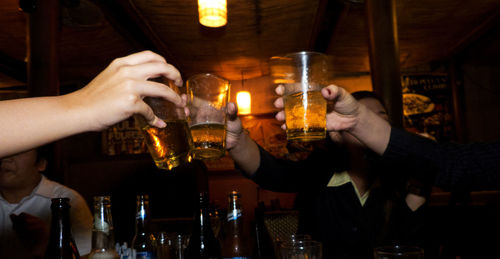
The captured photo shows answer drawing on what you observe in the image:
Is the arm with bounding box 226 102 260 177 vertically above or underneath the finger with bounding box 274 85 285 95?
underneath

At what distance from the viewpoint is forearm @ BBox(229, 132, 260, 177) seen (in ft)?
5.44

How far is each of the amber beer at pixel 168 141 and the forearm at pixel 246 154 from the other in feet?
1.93

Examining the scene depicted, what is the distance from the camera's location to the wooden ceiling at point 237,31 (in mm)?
4738

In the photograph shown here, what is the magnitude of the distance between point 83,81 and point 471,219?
7.03 meters

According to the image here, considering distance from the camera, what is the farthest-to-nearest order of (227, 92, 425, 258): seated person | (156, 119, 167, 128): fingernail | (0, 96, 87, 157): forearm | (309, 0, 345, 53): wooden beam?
(309, 0, 345, 53): wooden beam → (227, 92, 425, 258): seated person → (156, 119, 167, 128): fingernail → (0, 96, 87, 157): forearm

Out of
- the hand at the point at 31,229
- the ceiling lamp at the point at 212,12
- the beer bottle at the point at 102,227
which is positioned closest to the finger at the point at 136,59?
the beer bottle at the point at 102,227

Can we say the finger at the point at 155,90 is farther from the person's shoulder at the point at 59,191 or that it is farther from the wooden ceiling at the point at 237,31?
the wooden ceiling at the point at 237,31

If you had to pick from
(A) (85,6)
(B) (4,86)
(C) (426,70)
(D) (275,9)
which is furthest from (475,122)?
(B) (4,86)

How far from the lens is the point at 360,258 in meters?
1.28

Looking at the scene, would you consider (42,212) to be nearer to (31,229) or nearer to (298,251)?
(31,229)

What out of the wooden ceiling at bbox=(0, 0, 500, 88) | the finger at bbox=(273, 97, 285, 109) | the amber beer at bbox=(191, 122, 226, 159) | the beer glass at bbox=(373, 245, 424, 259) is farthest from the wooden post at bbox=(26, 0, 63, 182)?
the beer glass at bbox=(373, 245, 424, 259)

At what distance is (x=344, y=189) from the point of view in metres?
2.11

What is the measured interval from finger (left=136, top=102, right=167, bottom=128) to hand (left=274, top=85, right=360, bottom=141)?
1.27ft

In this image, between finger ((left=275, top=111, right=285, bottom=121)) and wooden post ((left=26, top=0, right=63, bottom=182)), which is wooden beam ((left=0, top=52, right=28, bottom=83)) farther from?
finger ((left=275, top=111, right=285, bottom=121))
